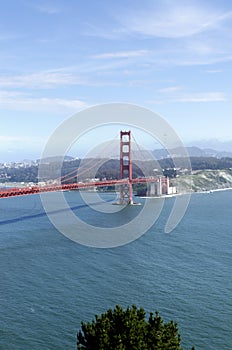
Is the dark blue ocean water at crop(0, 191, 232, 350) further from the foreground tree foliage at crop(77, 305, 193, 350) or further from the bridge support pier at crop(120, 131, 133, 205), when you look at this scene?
the bridge support pier at crop(120, 131, 133, 205)

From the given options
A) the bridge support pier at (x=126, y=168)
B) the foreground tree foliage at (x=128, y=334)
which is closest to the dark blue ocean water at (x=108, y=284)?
the foreground tree foliage at (x=128, y=334)

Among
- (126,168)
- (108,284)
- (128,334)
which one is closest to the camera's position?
(128,334)

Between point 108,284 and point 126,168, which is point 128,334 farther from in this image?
point 126,168

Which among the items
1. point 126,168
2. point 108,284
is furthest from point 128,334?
point 126,168

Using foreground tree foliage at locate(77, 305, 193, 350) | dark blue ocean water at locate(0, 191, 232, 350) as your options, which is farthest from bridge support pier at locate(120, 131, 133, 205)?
foreground tree foliage at locate(77, 305, 193, 350)

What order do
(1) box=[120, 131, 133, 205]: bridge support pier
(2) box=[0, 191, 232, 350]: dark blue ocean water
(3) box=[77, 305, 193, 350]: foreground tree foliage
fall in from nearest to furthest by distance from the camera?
(3) box=[77, 305, 193, 350]: foreground tree foliage → (2) box=[0, 191, 232, 350]: dark blue ocean water → (1) box=[120, 131, 133, 205]: bridge support pier

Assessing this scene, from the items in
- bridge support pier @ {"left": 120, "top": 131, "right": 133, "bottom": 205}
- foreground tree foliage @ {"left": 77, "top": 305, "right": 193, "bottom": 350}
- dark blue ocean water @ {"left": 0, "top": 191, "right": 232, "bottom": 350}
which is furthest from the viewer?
bridge support pier @ {"left": 120, "top": 131, "right": 133, "bottom": 205}

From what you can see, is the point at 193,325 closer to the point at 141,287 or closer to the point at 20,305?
the point at 141,287
